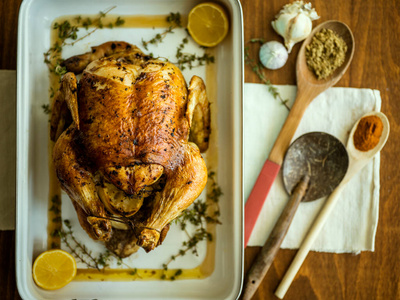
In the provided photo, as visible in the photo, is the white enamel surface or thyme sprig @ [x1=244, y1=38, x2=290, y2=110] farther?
thyme sprig @ [x1=244, y1=38, x2=290, y2=110]

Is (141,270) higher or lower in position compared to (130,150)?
lower

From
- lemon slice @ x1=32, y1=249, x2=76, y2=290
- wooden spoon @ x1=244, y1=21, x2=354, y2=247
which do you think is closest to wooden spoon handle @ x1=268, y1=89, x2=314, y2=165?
wooden spoon @ x1=244, y1=21, x2=354, y2=247

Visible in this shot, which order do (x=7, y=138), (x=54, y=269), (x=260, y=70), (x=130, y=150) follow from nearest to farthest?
(x=130, y=150), (x=54, y=269), (x=7, y=138), (x=260, y=70)

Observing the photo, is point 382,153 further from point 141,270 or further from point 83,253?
point 83,253

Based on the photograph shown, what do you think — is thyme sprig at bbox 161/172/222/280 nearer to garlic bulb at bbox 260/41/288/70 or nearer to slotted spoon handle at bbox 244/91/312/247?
slotted spoon handle at bbox 244/91/312/247

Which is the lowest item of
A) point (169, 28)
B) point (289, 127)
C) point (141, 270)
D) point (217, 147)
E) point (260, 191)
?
point (141, 270)

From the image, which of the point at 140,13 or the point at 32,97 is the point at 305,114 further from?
the point at 32,97

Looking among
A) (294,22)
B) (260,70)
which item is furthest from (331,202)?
(294,22)
